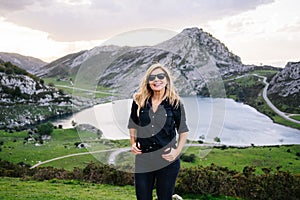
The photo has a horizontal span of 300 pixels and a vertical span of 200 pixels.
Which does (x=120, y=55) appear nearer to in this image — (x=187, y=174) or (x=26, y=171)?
(x=187, y=174)

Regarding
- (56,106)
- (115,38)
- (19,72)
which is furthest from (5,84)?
(115,38)

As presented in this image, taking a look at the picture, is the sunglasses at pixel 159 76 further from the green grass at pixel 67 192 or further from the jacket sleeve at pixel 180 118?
the green grass at pixel 67 192

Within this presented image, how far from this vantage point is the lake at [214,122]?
260 inches

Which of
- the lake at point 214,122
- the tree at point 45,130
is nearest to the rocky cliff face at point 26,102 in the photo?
the lake at point 214,122

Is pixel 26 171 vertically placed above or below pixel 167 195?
below

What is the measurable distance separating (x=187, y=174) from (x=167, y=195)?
9895 mm

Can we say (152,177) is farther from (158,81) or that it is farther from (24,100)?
(24,100)

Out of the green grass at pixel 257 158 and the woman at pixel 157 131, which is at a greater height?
the woman at pixel 157 131

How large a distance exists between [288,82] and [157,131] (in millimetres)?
137785

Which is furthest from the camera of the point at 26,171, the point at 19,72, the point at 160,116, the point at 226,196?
the point at 19,72

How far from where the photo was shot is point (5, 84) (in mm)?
96312

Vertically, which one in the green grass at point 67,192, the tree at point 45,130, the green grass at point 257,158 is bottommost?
the green grass at point 257,158

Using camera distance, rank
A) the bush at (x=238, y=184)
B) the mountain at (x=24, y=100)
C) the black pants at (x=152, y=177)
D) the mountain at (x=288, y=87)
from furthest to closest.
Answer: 1. the mountain at (x=288, y=87)
2. the mountain at (x=24, y=100)
3. the bush at (x=238, y=184)
4. the black pants at (x=152, y=177)

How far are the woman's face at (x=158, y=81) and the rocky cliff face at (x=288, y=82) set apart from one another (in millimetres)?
125146
